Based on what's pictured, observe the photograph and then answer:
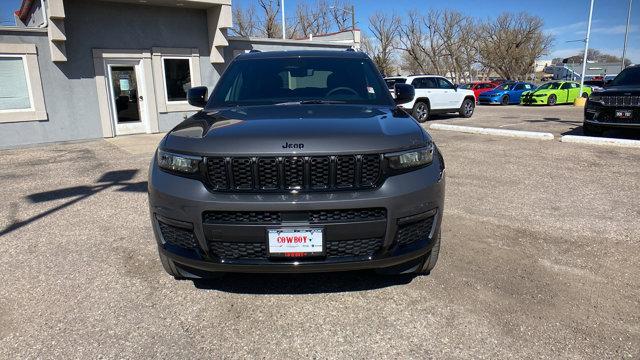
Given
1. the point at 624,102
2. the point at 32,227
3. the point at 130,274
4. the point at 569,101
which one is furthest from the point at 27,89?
the point at 569,101

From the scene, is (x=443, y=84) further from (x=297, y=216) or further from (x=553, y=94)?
(x=297, y=216)

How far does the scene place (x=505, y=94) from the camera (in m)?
26.3

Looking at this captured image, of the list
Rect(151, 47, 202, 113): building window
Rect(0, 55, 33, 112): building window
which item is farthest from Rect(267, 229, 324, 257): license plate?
Rect(0, 55, 33, 112): building window

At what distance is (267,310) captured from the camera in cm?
281

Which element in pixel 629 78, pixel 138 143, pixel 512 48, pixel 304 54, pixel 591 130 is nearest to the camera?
pixel 304 54

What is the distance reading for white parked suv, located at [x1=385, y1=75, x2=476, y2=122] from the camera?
1539 cm

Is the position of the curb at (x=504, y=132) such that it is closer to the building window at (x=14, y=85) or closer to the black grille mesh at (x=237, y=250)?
the black grille mesh at (x=237, y=250)

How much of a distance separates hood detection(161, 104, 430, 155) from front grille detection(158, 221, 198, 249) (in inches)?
18.6

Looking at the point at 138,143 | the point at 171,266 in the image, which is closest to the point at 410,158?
the point at 171,266

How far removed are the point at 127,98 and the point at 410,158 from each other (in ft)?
40.8

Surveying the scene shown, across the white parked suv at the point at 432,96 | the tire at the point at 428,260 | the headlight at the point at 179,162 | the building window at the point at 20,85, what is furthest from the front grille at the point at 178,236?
the white parked suv at the point at 432,96

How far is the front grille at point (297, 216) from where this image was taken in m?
2.37

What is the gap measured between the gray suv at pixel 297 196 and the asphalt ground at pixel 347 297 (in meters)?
0.41

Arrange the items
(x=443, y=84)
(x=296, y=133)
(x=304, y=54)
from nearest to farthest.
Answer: (x=296, y=133) → (x=304, y=54) → (x=443, y=84)
